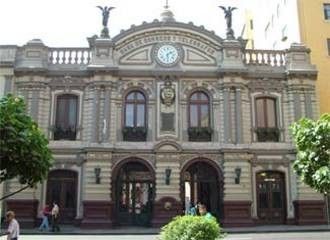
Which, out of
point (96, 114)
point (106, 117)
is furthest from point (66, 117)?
point (106, 117)

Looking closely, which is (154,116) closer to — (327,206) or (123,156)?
(123,156)

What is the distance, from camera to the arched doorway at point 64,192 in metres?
29.3

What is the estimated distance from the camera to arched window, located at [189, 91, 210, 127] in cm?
3073

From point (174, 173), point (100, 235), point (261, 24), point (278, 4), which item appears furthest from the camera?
point (261, 24)

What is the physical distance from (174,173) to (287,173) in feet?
23.0

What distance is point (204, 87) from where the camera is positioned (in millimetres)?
31078

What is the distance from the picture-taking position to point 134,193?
29812 mm

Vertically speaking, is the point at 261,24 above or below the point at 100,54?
above

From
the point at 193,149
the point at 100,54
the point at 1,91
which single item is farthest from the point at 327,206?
the point at 1,91

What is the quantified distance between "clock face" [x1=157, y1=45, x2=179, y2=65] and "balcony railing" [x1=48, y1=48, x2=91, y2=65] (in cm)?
451

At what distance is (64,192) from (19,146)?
1685 cm

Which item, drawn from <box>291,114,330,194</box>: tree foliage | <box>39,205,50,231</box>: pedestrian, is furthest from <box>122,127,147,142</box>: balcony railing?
<box>291,114,330,194</box>: tree foliage

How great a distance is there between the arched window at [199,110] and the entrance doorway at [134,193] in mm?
4255

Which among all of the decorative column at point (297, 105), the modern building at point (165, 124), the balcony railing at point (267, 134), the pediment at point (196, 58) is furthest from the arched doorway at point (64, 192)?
the decorative column at point (297, 105)
